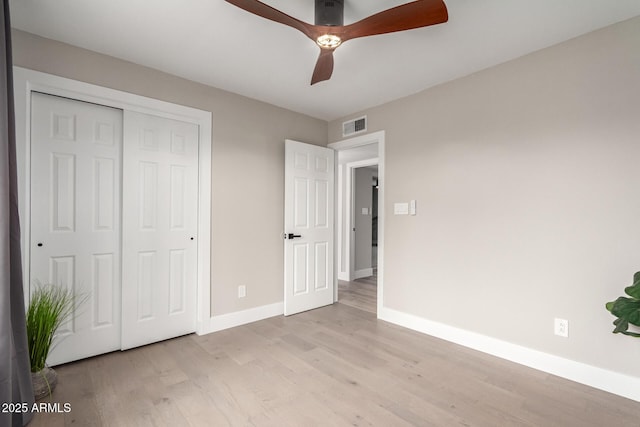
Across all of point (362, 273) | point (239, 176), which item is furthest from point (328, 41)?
point (362, 273)

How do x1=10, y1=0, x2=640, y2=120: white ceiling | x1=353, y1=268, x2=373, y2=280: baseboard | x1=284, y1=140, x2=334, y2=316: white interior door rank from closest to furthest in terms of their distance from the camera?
x1=10, y1=0, x2=640, y2=120: white ceiling
x1=284, y1=140, x2=334, y2=316: white interior door
x1=353, y1=268, x2=373, y2=280: baseboard

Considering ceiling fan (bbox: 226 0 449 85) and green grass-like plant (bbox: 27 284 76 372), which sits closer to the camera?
ceiling fan (bbox: 226 0 449 85)

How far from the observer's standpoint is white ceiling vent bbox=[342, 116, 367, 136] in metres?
3.68

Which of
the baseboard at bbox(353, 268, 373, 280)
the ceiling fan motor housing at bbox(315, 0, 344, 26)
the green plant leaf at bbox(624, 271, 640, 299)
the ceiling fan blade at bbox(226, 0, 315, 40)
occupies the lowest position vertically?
the baseboard at bbox(353, 268, 373, 280)

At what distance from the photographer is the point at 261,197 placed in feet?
11.2

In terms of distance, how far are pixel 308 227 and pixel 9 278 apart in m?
2.66

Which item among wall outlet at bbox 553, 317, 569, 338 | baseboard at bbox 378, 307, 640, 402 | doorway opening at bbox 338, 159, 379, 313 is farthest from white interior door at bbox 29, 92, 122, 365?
wall outlet at bbox 553, 317, 569, 338

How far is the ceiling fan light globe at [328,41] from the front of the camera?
5.89 ft

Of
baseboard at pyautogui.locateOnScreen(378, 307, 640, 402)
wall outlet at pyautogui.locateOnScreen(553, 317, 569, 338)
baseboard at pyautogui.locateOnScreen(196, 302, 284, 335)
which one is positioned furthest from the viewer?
baseboard at pyautogui.locateOnScreen(196, 302, 284, 335)

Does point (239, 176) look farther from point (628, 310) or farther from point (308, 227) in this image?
point (628, 310)

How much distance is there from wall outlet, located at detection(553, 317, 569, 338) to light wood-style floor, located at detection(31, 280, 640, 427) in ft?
1.06

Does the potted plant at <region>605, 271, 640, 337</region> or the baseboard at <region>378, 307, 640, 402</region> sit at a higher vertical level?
the potted plant at <region>605, 271, 640, 337</region>

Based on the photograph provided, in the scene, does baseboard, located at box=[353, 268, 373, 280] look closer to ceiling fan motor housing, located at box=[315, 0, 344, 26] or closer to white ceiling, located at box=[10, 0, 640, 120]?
white ceiling, located at box=[10, 0, 640, 120]

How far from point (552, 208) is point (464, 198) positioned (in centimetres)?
66
